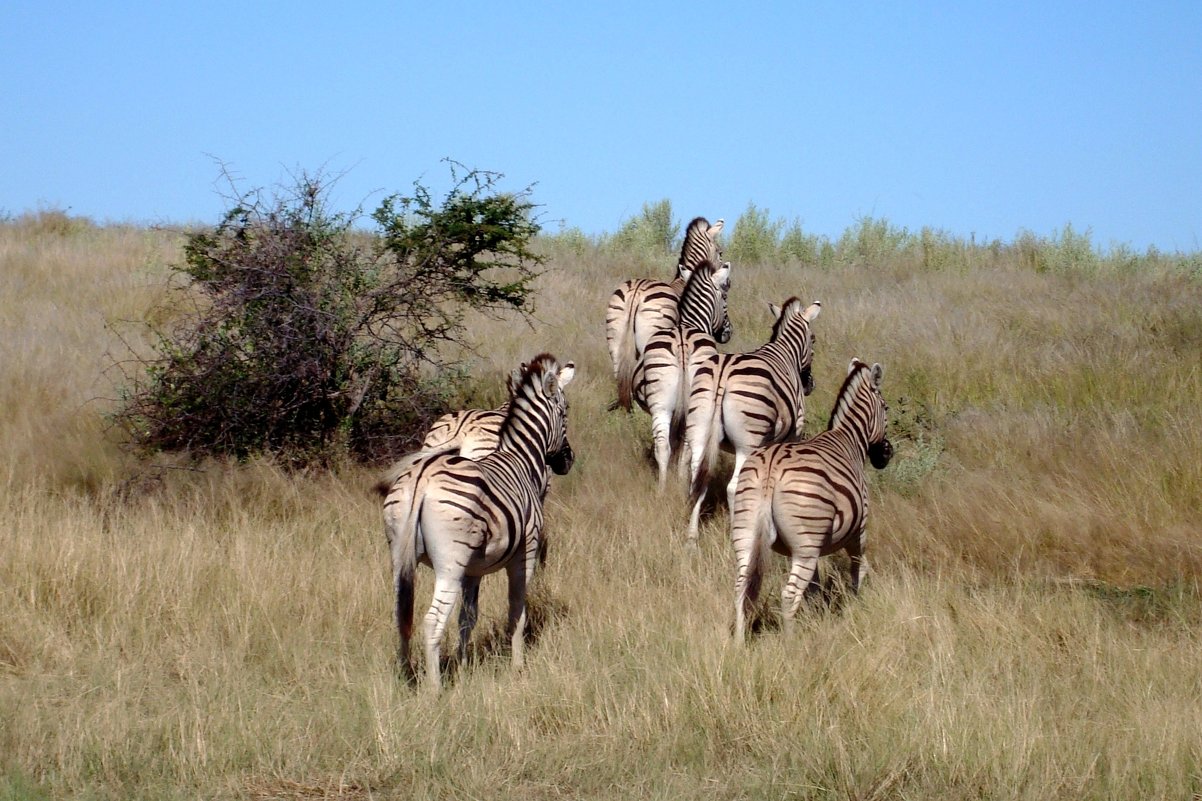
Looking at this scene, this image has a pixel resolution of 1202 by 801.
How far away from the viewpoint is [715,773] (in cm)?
542

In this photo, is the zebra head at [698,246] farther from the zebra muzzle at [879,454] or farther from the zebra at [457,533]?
the zebra at [457,533]

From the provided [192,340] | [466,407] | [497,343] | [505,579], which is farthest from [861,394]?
[497,343]

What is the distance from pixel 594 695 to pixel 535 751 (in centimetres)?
63

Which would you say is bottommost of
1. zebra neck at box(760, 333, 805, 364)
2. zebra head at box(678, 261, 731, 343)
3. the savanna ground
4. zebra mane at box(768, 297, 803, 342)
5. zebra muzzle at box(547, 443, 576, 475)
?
the savanna ground

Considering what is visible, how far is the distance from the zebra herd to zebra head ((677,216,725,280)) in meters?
3.12

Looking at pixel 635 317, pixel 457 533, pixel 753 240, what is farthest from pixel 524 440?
pixel 753 240

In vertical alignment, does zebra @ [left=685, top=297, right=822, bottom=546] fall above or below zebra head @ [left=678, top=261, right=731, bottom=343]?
below

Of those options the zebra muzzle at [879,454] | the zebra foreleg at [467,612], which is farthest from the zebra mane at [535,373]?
the zebra muzzle at [879,454]

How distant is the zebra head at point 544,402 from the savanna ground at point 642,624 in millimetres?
958

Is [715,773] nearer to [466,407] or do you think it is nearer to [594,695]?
[594,695]

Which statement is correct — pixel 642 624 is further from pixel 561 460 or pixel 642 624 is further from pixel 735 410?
pixel 735 410

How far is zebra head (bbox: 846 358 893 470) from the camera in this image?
8656mm

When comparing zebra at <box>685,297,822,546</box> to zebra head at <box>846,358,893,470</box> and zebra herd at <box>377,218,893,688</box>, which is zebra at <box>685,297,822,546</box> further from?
zebra head at <box>846,358,893,470</box>

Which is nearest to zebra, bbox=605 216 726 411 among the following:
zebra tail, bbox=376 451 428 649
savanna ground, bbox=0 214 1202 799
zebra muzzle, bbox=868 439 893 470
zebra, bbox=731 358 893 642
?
savanna ground, bbox=0 214 1202 799
